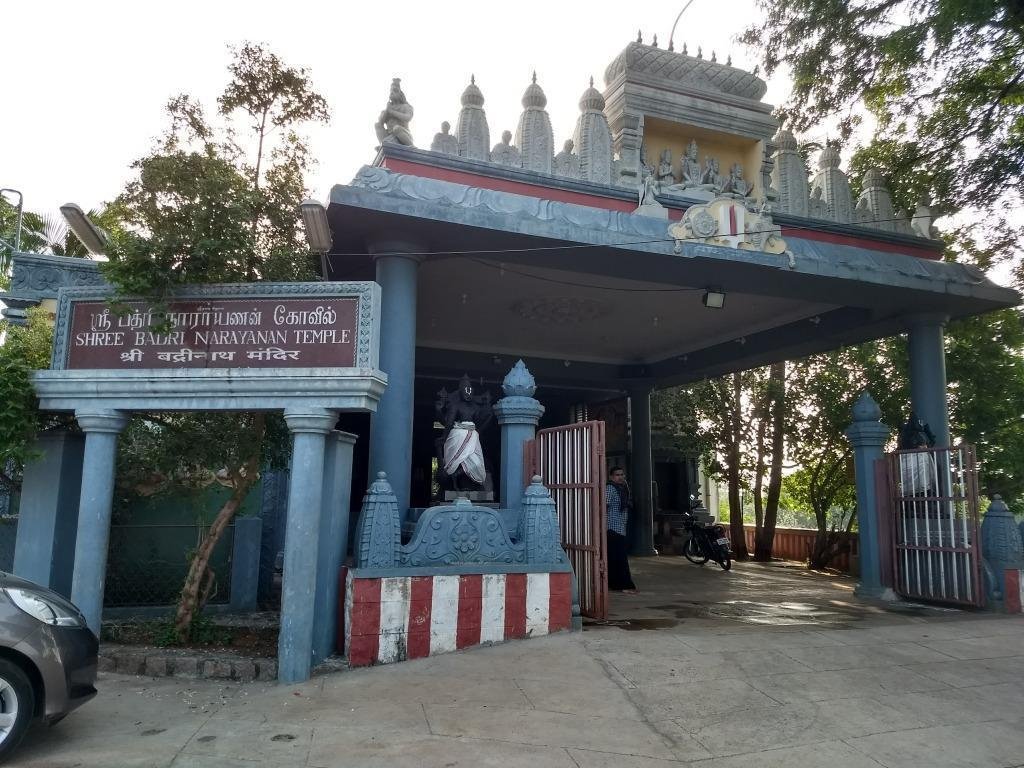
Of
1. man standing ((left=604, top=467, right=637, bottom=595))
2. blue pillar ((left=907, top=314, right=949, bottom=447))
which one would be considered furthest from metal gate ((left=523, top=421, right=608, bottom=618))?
blue pillar ((left=907, top=314, right=949, bottom=447))

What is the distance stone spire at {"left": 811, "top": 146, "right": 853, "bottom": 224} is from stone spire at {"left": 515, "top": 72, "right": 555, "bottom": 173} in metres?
3.62

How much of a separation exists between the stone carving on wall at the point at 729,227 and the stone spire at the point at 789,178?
0.71 metres

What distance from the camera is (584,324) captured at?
1215 cm

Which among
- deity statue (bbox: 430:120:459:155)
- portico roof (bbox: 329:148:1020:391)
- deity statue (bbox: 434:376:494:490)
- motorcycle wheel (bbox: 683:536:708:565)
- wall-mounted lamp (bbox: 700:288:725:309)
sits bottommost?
motorcycle wheel (bbox: 683:536:708:565)

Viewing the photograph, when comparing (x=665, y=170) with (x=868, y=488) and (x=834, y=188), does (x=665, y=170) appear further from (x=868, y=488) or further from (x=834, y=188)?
(x=868, y=488)

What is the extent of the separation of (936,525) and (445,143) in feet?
21.9

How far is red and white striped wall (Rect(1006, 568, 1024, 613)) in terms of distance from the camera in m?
7.77

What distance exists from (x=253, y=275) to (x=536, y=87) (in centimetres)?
384

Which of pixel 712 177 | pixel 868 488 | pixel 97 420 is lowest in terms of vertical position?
pixel 868 488

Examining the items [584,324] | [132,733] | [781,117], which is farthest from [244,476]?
[781,117]

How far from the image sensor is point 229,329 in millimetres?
5621

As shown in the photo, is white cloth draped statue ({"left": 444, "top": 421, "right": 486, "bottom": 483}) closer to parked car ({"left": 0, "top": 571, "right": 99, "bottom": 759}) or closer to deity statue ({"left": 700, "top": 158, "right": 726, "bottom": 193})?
parked car ({"left": 0, "top": 571, "right": 99, "bottom": 759})

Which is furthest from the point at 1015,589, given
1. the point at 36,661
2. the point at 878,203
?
the point at 36,661

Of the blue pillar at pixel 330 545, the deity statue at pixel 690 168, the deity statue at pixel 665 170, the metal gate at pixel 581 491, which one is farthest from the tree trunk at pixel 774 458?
the blue pillar at pixel 330 545
